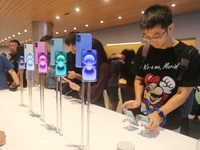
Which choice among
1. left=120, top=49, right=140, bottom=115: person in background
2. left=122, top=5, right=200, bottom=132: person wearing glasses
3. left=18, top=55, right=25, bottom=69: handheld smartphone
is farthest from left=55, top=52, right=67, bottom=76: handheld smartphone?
left=120, top=49, right=140, bottom=115: person in background

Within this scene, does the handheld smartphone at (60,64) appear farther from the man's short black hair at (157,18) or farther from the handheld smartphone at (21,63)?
the handheld smartphone at (21,63)

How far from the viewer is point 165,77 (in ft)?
3.28

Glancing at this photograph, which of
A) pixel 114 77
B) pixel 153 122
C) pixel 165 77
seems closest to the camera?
pixel 153 122

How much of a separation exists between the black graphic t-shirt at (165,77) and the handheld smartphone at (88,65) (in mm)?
499

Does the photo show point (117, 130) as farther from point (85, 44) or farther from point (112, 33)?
point (112, 33)

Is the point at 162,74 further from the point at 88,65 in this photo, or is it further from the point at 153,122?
the point at 88,65

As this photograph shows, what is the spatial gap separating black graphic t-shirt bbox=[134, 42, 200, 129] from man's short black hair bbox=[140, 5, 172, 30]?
182mm

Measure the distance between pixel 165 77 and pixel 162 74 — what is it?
2 centimetres

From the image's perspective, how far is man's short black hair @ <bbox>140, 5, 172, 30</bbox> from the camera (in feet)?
2.84

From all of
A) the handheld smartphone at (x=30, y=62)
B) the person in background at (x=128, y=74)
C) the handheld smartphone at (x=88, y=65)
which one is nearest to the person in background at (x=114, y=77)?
the person in background at (x=128, y=74)

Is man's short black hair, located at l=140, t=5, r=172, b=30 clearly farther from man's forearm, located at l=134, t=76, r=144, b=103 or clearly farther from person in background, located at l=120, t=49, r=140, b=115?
person in background, located at l=120, t=49, r=140, b=115

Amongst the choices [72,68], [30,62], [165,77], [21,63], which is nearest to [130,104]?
[165,77]

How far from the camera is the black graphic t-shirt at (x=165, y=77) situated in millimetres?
917

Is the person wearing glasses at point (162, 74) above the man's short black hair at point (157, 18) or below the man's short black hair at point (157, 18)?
below
